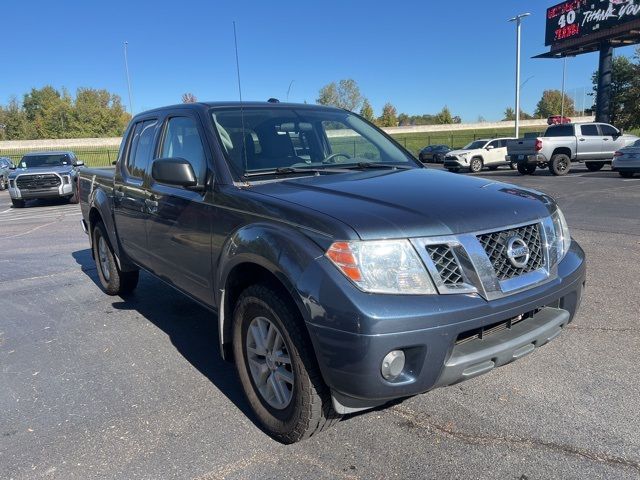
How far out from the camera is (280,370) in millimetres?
2820

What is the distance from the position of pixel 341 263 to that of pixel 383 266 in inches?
7.6

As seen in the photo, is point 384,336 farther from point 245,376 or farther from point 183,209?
point 183,209

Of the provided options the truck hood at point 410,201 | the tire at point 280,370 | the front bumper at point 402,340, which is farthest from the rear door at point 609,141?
the tire at point 280,370

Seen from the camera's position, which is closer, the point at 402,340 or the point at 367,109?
the point at 402,340

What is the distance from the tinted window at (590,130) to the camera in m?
20.0

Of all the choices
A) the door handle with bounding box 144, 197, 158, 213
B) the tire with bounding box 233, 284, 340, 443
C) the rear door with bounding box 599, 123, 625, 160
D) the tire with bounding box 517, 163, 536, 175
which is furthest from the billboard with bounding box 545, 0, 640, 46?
the tire with bounding box 233, 284, 340, 443

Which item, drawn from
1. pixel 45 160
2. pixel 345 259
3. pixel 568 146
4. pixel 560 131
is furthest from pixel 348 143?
pixel 560 131

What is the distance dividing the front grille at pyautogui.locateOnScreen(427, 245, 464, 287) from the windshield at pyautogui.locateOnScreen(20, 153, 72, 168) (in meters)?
17.6

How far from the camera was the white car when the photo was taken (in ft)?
86.2

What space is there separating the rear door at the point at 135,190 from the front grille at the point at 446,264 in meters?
2.75

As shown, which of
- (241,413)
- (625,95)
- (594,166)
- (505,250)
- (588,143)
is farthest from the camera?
(625,95)

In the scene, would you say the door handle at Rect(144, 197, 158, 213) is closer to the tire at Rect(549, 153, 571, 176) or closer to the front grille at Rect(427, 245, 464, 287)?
the front grille at Rect(427, 245, 464, 287)

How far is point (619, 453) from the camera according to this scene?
2.62 m

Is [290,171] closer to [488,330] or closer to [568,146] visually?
[488,330]
